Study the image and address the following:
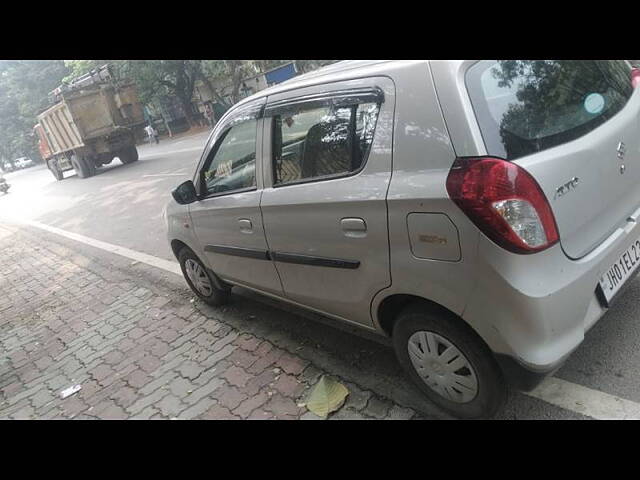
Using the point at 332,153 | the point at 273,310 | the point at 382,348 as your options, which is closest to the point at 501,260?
the point at 332,153

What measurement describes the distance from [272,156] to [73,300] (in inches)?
164

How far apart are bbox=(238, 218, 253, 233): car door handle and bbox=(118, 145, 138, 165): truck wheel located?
18308mm

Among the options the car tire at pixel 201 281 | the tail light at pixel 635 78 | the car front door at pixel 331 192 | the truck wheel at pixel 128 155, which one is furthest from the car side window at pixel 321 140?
the truck wheel at pixel 128 155

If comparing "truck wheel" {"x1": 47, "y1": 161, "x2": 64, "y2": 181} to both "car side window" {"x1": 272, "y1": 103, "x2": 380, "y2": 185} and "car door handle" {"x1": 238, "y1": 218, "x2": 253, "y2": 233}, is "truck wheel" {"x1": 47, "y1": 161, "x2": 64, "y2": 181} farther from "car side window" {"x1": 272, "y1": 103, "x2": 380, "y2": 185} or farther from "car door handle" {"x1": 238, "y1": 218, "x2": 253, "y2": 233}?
"car side window" {"x1": 272, "y1": 103, "x2": 380, "y2": 185}

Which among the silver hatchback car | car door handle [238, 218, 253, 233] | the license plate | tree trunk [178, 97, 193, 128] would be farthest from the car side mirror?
tree trunk [178, 97, 193, 128]

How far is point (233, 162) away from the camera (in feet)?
10.7

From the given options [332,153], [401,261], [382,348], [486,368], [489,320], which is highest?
[332,153]

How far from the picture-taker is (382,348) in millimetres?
3090

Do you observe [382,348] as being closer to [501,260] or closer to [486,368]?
[486,368]

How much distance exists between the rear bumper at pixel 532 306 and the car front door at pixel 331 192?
0.50 m

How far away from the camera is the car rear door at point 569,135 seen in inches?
73.5

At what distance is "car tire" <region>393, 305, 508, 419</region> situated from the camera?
2.07 meters

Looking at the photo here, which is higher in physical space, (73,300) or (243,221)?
(243,221)

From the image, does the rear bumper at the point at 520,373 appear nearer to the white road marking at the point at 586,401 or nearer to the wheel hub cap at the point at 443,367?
the wheel hub cap at the point at 443,367
